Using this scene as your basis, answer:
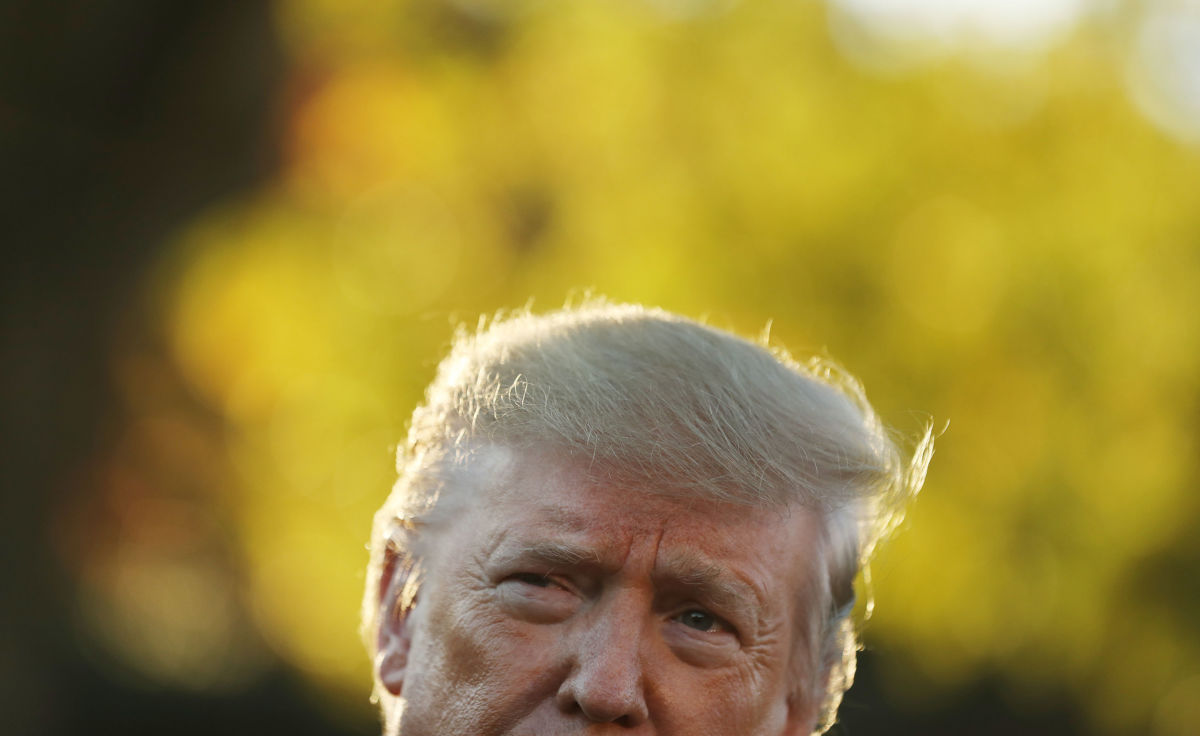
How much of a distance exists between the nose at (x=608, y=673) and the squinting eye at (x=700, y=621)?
130 mm

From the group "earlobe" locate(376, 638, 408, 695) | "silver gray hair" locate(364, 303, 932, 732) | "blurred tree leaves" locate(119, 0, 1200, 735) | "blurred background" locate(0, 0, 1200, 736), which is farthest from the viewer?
"blurred tree leaves" locate(119, 0, 1200, 735)

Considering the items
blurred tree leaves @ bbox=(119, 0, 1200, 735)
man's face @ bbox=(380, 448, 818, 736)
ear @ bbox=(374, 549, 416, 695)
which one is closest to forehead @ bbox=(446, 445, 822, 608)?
man's face @ bbox=(380, 448, 818, 736)

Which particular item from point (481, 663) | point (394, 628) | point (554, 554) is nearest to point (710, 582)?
point (554, 554)

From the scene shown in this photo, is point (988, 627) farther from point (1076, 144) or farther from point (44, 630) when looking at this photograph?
point (44, 630)

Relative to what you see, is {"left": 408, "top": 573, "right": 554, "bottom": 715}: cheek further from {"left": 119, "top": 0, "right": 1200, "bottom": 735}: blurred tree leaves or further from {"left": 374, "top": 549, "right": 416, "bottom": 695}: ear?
{"left": 119, "top": 0, "right": 1200, "bottom": 735}: blurred tree leaves

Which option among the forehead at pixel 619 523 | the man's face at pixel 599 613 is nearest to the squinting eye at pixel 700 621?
the man's face at pixel 599 613

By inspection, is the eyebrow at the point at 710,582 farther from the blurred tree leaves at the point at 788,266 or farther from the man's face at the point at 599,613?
the blurred tree leaves at the point at 788,266

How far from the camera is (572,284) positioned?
15586 millimetres

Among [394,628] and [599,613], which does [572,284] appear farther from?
[599,613]

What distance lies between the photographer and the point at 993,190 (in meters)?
15.3

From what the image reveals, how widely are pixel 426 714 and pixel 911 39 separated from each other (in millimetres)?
15165

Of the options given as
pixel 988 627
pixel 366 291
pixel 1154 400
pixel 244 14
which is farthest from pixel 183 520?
pixel 1154 400

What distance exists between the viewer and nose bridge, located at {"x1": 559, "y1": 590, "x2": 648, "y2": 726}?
8.17 feet

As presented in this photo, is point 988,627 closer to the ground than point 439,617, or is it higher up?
higher up
